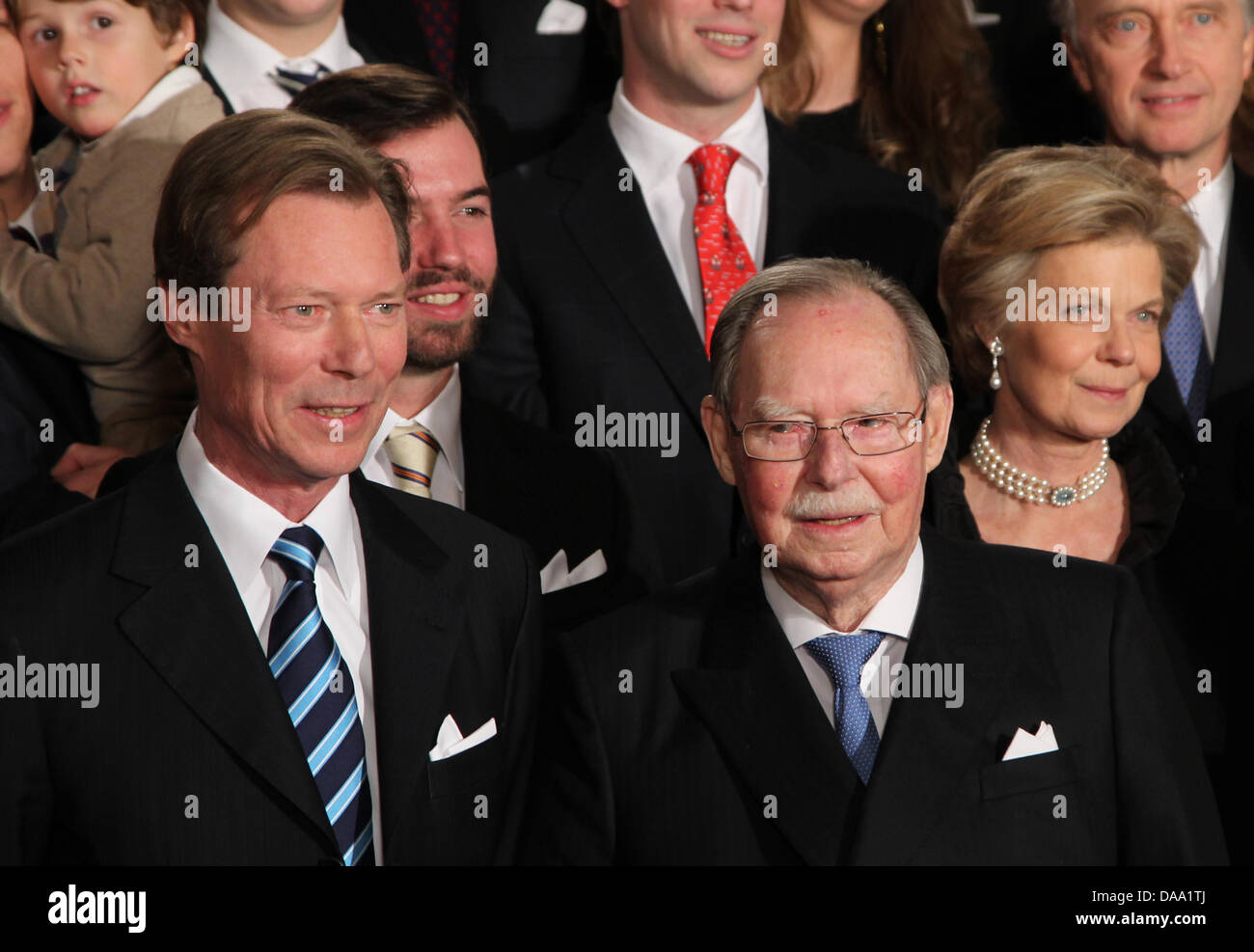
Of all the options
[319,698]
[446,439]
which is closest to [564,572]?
[446,439]

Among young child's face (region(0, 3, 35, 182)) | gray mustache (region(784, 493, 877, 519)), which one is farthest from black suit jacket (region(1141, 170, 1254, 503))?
young child's face (region(0, 3, 35, 182))

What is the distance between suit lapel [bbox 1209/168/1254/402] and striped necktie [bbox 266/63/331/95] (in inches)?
74.8

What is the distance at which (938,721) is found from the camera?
2355 millimetres

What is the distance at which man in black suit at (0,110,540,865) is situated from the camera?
230 centimetres

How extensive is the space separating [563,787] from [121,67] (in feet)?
5.88

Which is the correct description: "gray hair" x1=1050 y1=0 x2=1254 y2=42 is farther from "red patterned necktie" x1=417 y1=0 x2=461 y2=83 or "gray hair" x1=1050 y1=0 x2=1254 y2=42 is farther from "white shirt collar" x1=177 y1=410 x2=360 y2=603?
"white shirt collar" x1=177 y1=410 x2=360 y2=603

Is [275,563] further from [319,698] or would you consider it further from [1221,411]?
[1221,411]

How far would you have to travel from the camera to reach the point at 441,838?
245cm

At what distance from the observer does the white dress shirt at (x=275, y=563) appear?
2441mm

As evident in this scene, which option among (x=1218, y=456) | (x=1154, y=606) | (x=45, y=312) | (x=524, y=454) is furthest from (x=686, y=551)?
(x=45, y=312)

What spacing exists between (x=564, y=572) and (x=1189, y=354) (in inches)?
53.2

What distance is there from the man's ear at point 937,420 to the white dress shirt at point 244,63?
5.52 feet

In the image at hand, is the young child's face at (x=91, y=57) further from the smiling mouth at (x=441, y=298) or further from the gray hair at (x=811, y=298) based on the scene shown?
the gray hair at (x=811, y=298)

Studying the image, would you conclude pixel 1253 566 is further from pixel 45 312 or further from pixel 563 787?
pixel 45 312
